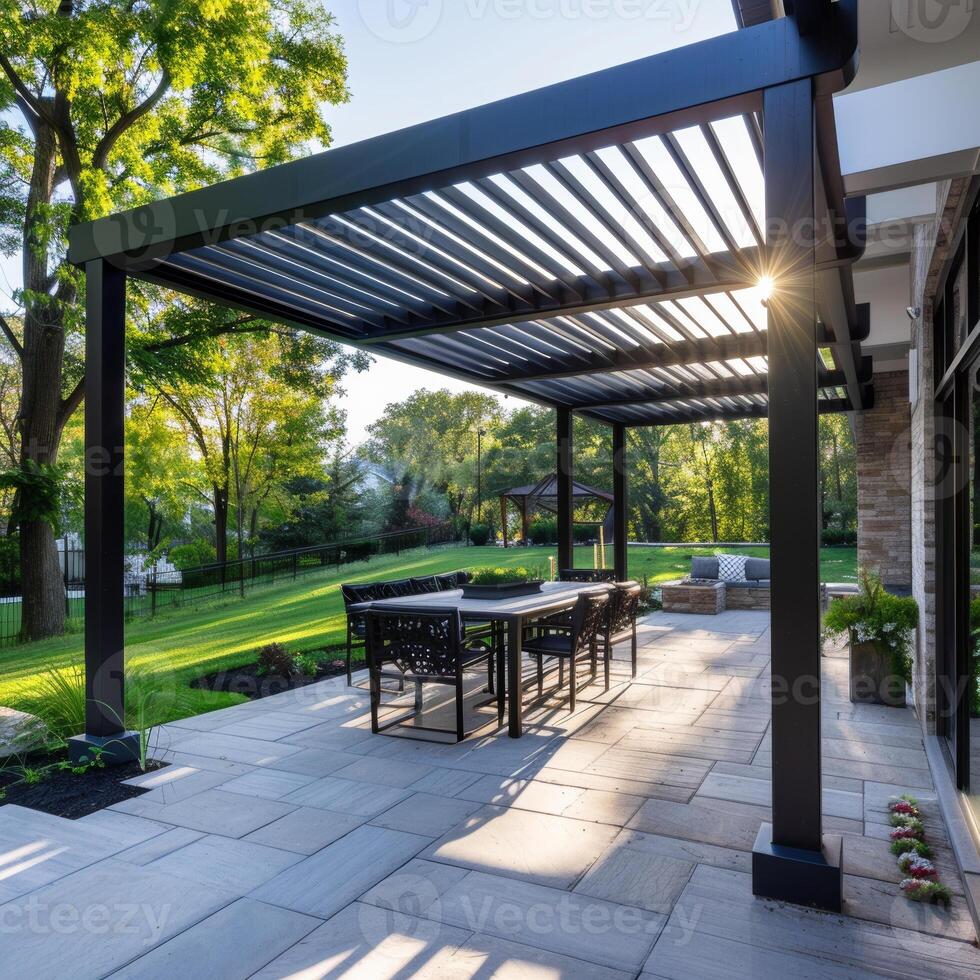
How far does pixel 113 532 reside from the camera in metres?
4.32

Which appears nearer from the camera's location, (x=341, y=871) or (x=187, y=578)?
(x=341, y=871)

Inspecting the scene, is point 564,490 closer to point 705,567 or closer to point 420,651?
point 705,567

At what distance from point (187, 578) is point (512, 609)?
484 inches

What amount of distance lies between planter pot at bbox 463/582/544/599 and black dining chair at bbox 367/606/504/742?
2.35 ft

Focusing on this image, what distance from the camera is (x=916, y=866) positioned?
2809 millimetres

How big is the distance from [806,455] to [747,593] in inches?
379

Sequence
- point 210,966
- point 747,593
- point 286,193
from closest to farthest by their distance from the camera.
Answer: point 210,966, point 286,193, point 747,593

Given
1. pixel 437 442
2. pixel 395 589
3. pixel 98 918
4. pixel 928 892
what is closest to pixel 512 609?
pixel 395 589

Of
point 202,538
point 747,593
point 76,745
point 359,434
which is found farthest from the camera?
point 359,434

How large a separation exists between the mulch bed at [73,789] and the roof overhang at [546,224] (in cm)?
296

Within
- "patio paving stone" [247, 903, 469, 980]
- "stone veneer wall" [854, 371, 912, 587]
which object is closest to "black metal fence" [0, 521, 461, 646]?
"patio paving stone" [247, 903, 469, 980]

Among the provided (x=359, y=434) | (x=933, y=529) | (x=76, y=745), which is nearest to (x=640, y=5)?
(x=933, y=529)

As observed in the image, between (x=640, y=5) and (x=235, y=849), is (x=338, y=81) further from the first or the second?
(x=235, y=849)

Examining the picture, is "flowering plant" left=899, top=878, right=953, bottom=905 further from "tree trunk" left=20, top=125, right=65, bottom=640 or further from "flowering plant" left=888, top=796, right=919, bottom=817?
"tree trunk" left=20, top=125, right=65, bottom=640
